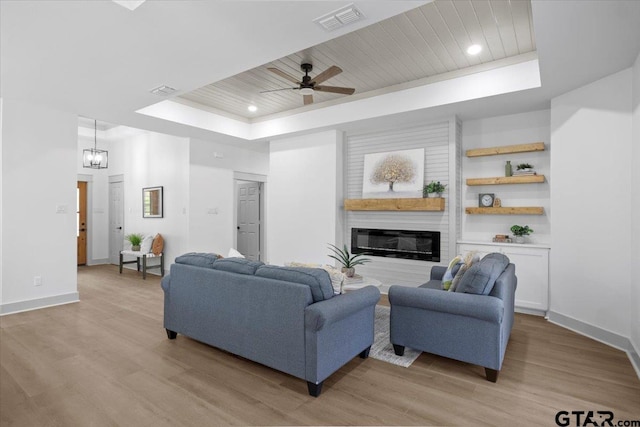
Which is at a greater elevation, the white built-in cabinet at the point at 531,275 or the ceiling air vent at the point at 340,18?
the ceiling air vent at the point at 340,18

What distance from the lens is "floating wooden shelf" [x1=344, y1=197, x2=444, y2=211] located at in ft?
16.3

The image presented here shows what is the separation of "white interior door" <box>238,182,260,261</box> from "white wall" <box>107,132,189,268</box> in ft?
6.18

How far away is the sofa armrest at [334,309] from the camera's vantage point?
233 cm

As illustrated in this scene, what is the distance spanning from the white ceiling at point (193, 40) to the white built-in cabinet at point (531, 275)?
1843 mm

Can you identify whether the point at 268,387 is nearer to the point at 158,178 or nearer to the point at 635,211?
the point at 635,211

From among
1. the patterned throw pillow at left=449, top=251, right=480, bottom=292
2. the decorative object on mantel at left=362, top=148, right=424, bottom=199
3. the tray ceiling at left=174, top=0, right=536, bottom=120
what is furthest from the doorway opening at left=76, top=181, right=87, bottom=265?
the patterned throw pillow at left=449, top=251, right=480, bottom=292

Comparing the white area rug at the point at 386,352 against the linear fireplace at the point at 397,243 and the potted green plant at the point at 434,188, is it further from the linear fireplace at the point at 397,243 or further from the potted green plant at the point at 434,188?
the potted green plant at the point at 434,188

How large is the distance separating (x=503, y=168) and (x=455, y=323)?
9.92ft

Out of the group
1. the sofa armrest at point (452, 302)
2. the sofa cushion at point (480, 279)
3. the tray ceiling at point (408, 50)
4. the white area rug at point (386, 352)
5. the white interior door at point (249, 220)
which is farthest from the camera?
the white interior door at point (249, 220)

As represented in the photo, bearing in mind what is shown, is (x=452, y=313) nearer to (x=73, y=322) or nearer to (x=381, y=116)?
(x=381, y=116)

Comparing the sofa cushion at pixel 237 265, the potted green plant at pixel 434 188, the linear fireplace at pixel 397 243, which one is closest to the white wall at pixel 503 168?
the potted green plant at pixel 434 188

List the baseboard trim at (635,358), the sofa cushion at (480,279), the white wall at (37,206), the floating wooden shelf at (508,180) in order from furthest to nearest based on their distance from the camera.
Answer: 1. the floating wooden shelf at (508,180)
2. the white wall at (37,206)
3. the baseboard trim at (635,358)
4. the sofa cushion at (480,279)

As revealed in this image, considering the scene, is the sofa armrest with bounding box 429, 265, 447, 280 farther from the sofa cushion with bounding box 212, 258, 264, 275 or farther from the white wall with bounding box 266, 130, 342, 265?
the sofa cushion with bounding box 212, 258, 264, 275

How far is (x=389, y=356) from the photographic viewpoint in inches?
121
